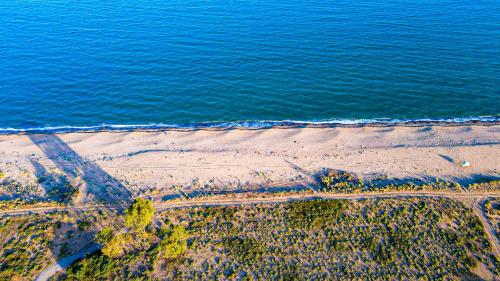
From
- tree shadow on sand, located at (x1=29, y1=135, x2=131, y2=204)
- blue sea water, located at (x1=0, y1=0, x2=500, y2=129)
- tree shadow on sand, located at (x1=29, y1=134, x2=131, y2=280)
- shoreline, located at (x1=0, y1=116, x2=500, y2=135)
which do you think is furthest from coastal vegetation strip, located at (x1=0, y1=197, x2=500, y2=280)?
blue sea water, located at (x1=0, y1=0, x2=500, y2=129)

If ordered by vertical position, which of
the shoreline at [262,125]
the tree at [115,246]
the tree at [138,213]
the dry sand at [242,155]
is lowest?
the tree at [115,246]

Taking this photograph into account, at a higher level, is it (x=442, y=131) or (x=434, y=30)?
(x=434, y=30)

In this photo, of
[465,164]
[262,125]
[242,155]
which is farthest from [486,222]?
[262,125]

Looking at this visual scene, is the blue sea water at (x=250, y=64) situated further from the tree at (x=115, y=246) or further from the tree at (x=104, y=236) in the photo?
the tree at (x=104, y=236)

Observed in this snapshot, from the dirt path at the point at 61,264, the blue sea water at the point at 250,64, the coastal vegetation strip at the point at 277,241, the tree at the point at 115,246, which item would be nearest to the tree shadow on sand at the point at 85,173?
the coastal vegetation strip at the point at 277,241

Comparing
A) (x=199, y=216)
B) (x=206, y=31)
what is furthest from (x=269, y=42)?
(x=199, y=216)

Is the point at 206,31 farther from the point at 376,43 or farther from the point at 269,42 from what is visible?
the point at 376,43
